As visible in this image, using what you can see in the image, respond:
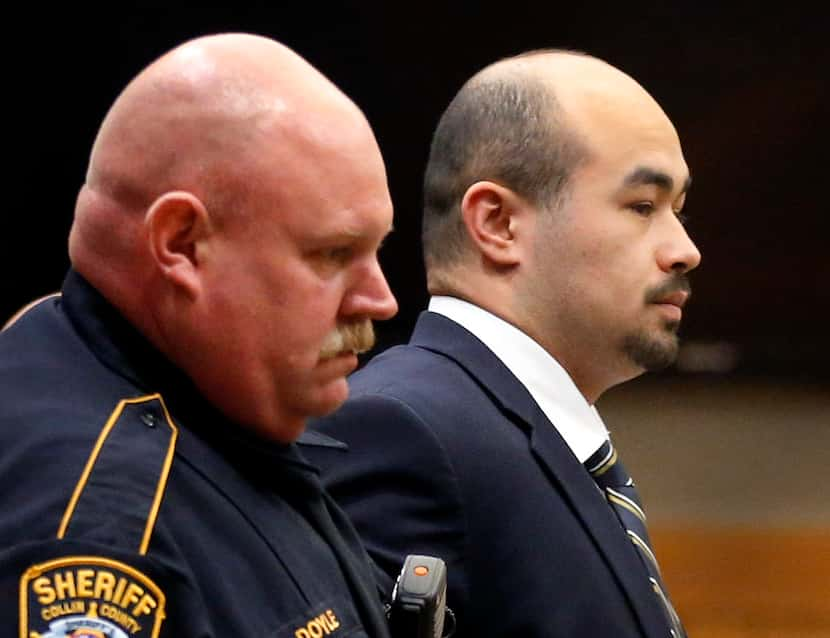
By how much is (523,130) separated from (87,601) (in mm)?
933

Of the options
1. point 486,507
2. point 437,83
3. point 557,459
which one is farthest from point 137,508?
point 437,83

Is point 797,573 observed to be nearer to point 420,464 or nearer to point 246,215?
point 420,464

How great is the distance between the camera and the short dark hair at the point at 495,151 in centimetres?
160

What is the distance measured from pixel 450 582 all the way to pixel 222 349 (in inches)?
19.5

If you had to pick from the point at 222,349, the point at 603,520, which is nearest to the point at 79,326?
the point at 222,349

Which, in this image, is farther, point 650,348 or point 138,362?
point 650,348

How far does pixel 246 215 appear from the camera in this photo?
952 millimetres

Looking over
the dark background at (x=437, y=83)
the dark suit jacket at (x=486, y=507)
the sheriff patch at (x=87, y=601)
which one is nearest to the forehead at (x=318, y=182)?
the sheriff patch at (x=87, y=601)

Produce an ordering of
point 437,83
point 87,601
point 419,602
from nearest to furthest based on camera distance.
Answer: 1. point 87,601
2. point 419,602
3. point 437,83

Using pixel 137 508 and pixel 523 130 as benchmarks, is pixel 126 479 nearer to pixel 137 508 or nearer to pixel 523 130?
pixel 137 508

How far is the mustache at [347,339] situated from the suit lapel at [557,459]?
19.5 inches

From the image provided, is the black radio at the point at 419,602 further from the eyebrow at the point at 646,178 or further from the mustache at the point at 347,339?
the eyebrow at the point at 646,178

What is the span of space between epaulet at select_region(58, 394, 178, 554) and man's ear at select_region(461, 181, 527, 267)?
713 mm

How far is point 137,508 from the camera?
0.86 meters
